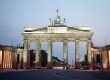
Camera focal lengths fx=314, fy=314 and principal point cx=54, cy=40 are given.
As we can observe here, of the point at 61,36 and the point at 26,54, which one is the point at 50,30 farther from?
the point at 26,54

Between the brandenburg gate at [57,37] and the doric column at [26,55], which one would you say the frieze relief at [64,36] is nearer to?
the brandenburg gate at [57,37]

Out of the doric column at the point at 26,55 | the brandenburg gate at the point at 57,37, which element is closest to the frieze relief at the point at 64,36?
the brandenburg gate at the point at 57,37

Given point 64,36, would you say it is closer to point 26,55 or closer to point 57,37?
point 57,37

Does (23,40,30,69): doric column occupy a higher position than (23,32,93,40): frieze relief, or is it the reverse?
(23,32,93,40): frieze relief

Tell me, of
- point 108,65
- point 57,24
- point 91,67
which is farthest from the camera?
point 57,24

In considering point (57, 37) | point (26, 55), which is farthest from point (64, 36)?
point (26, 55)

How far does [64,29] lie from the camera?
12531 cm

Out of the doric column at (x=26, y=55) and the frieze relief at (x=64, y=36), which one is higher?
the frieze relief at (x=64, y=36)

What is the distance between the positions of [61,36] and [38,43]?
950 cm

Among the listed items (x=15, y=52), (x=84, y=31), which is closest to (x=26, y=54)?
(x=15, y=52)

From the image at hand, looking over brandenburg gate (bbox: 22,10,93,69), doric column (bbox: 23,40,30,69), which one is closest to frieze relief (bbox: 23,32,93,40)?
brandenburg gate (bbox: 22,10,93,69)

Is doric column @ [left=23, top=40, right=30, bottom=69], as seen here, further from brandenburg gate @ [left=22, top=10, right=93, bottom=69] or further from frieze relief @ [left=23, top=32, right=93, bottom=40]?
frieze relief @ [left=23, top=32, right=93, bottom=40]

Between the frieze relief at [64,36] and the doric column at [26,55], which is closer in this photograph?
the frieze relief at [64,36]

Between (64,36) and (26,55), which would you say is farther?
(26,55)
